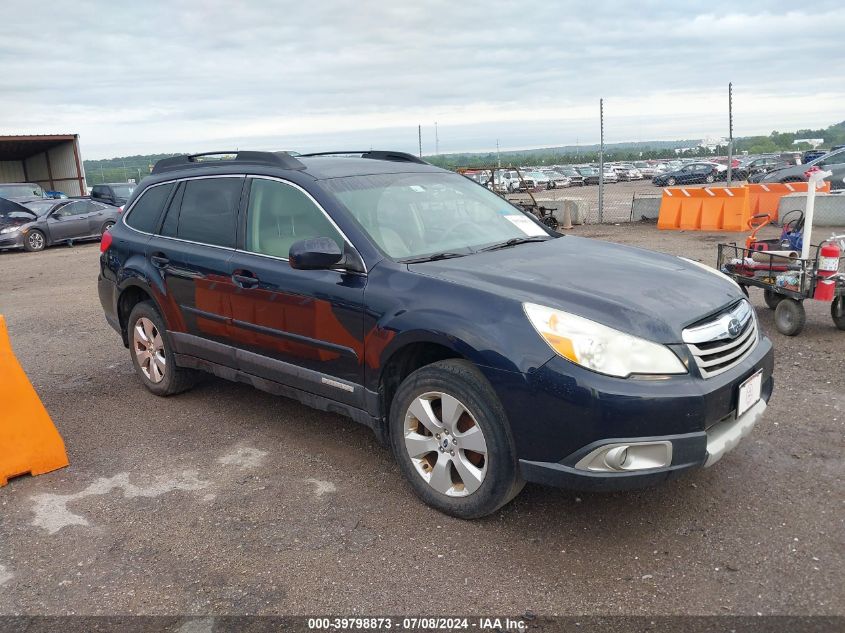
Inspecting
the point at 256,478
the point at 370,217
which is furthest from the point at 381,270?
the point at 256,478

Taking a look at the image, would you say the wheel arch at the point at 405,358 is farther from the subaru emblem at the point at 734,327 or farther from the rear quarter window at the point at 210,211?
the rear quarter window at the point at 210,211

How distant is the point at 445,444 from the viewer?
11.4 ft

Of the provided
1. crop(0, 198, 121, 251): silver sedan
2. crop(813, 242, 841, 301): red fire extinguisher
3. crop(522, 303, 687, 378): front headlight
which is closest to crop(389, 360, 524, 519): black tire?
crop(522, 303, 687, 378): front headlight

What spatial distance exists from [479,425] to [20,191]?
77.8 feet

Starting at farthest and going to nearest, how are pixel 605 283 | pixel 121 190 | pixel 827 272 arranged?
pixel 121 190, pixel 827 272, pixel 605 283

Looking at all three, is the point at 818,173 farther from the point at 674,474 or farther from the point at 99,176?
the point at 99,176

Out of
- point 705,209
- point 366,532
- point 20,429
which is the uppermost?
point 20,429

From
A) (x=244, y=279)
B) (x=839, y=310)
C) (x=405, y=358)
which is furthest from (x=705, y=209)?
(x=405, y=358)

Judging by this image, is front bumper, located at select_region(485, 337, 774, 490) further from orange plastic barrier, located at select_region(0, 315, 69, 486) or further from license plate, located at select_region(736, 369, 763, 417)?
orange plastic barrier, located at select_region(0, 315, 69, 486)

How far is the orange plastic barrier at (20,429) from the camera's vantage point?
4.20m

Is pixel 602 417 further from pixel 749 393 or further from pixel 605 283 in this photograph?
pixel 749 393

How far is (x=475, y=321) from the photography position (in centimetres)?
329

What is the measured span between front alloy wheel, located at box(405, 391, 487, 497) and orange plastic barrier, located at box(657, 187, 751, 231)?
13117mm

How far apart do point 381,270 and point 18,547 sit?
225 centimetres
